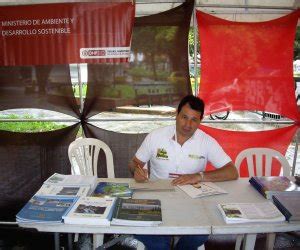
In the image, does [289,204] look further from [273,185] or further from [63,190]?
[63,190]

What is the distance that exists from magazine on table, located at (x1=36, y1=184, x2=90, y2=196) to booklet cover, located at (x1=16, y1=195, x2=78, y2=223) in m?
0.07

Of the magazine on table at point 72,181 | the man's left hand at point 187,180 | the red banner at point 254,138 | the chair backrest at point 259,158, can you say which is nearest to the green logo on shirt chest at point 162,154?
the man's left hand at point 187,180

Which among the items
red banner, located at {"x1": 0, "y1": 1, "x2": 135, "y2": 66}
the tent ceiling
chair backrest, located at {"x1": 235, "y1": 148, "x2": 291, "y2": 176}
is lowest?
chair backrest, located at {"x1": 235, "y1": 148, "x2": 291, "y2": 176}

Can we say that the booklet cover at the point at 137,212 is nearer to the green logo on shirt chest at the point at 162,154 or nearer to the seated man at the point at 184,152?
the seated man at the point at 184,152

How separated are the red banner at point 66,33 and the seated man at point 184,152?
47.8 inches

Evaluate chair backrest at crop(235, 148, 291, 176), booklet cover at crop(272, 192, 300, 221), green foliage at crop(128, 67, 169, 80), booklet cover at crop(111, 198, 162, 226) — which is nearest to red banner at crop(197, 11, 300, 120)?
green foliage at crop(128, 67, 169, 80)

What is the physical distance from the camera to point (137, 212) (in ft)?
5.35

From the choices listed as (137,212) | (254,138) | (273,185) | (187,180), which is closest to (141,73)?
(254,138)

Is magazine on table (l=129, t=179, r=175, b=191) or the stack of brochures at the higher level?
the stack of brochures

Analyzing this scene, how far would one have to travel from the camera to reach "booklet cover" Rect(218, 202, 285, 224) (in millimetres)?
1584

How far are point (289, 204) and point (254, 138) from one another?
72.3 inches

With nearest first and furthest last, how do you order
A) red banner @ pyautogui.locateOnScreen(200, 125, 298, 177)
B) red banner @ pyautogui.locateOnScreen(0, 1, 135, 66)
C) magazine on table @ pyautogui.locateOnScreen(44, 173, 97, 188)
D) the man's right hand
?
magazine on table @ pyautogui.locateOnScreen(44, 173, 97, 188) → the man's right hand → red banner @ pyautogui.locateOnScreen(0, 1, 135, 66) → red banner @ pyautogui.locateOnScreen(200, 125, 298, 177)

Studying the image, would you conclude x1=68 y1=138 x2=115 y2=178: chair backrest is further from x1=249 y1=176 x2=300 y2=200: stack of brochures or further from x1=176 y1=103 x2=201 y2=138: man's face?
x1=249 y1=176 x2=300 y2=200: stack of brochures

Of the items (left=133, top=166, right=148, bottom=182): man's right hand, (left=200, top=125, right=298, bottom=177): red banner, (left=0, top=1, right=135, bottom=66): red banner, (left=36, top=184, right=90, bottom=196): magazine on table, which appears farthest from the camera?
(left=200, top=125, right=298, bottom=177): red banner
